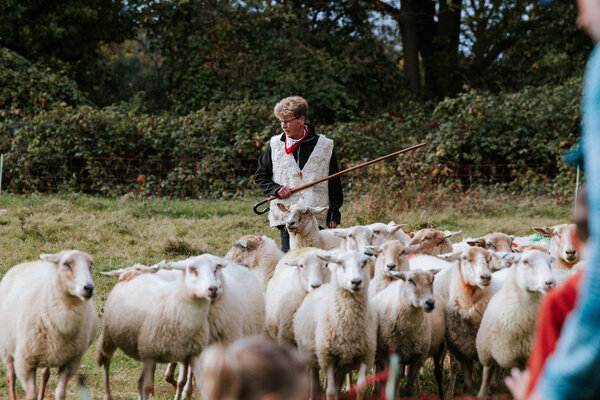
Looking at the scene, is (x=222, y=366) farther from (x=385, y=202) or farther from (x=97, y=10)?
(x=97, y=10)

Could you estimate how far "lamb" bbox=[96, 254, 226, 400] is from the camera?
15.2 ft

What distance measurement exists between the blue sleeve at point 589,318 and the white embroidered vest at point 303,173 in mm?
5185

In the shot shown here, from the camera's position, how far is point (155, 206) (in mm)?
11805

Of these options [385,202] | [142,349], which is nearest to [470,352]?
[142,349]

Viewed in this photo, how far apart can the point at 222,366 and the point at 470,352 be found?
3.88 m

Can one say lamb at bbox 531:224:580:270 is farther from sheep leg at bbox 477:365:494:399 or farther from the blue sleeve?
the blue sleeve

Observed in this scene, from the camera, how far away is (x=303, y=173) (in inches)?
263

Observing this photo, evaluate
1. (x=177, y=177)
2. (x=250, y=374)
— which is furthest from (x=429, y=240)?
(x=177, y=177)

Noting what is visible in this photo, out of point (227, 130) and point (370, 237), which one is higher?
point (227, 130)

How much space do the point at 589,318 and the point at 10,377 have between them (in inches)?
168

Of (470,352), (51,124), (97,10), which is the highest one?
(97,10)

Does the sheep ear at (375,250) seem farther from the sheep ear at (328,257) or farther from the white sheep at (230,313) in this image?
the white sheep at (230,313)

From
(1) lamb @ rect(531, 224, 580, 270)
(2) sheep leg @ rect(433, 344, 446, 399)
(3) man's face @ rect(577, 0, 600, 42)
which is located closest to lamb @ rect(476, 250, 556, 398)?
(2) sheep leg @ rect(433, 344, 446, 399)

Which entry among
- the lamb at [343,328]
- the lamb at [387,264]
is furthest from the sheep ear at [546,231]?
the lamb at [343,328]
